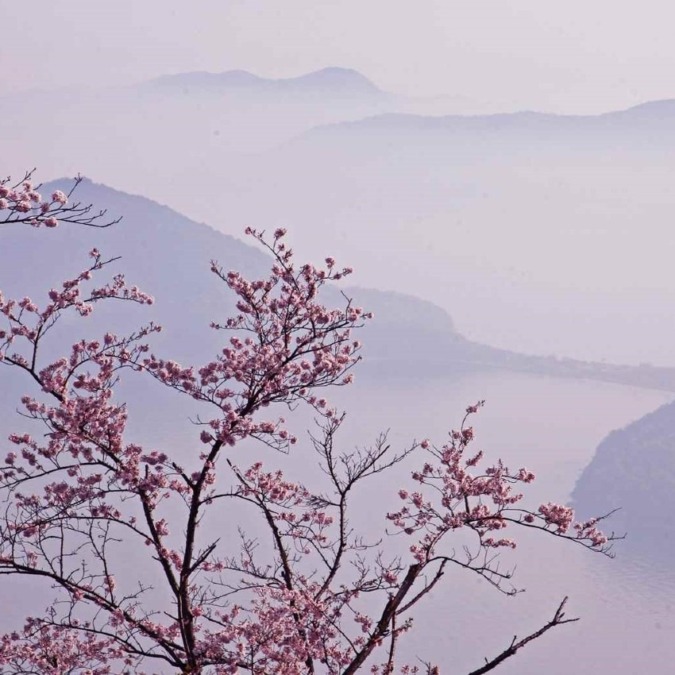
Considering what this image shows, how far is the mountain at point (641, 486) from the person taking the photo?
5662 cm

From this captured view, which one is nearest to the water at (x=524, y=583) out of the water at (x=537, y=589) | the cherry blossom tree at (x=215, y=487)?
the water at (x=537, y=589)

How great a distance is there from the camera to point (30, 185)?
12.3ft

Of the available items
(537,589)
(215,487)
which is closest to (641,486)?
(537,589)

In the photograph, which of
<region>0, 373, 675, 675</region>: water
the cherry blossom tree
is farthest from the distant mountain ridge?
the cherry blossom tree

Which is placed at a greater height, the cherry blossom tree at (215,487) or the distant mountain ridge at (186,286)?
the distant mountain ridge at (186,286)

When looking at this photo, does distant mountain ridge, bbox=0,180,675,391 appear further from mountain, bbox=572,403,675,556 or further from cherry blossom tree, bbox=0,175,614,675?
cherry blossom tree, bbox=0,175,614,675

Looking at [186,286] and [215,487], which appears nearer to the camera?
[215,487]

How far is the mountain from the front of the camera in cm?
5662

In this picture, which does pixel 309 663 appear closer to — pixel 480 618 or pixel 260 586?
pixel 260 586

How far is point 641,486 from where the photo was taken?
58.2 m

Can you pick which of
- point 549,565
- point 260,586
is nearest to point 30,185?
point 260,586

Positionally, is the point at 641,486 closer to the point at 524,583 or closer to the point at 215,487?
the point at 524,583

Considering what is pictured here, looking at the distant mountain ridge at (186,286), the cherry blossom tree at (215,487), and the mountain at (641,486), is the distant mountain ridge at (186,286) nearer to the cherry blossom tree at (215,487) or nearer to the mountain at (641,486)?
the mountain at (641,486)

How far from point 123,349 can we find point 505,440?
59.2 m
